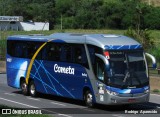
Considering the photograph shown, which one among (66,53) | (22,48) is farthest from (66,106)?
(22,48)

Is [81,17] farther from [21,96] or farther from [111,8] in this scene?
[21,96]

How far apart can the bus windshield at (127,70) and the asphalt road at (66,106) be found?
1078mm

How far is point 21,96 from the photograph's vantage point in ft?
79.5

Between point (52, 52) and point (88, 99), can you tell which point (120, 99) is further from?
point (52, 52)

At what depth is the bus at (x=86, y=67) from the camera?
18703mm

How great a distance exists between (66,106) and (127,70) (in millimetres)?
3239

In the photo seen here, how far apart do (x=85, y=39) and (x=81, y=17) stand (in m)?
89.6

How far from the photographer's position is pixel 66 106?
20500 millimetres

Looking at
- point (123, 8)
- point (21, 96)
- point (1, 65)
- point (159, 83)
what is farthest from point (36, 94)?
point (123, 8)

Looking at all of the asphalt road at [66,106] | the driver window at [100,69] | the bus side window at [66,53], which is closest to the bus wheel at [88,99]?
the asphalt road at [66,106]

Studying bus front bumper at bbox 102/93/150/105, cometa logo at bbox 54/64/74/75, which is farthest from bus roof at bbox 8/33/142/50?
bus front bumper at bbox 102/93/150/105

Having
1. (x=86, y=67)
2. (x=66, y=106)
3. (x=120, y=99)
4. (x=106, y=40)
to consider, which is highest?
(x=106, y=40)

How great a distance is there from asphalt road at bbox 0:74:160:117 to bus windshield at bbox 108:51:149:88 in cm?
108

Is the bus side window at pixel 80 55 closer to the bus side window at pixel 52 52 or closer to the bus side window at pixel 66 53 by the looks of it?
the bus side window at pixel 66 53
